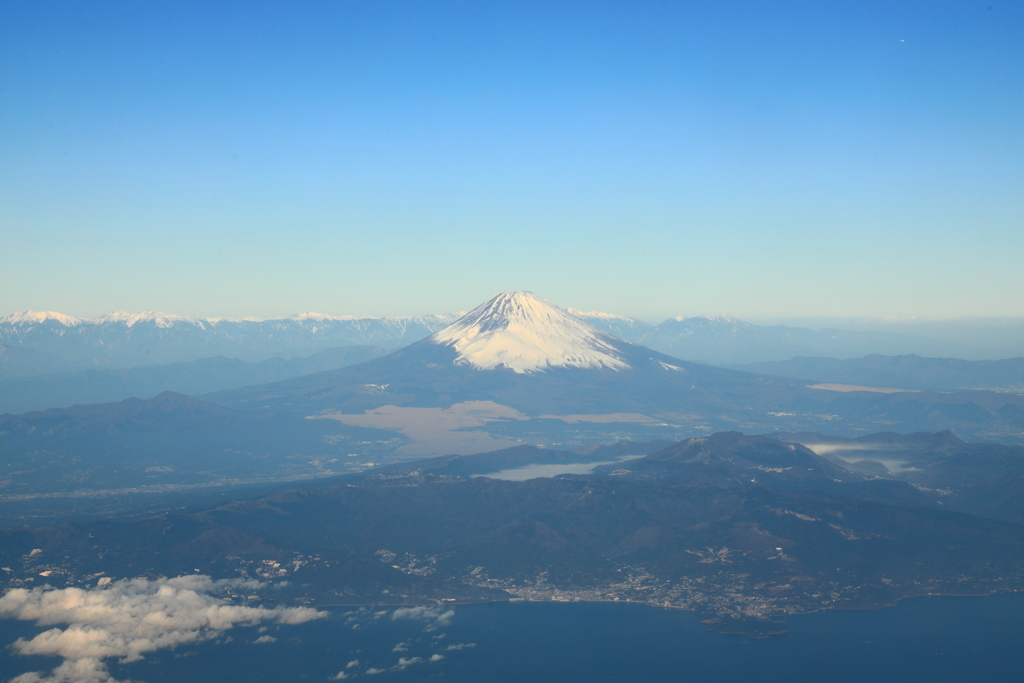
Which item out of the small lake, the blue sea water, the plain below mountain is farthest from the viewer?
the small lake

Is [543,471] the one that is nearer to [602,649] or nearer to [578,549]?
[578,549]

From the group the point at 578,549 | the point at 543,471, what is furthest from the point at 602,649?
the point at 543,471

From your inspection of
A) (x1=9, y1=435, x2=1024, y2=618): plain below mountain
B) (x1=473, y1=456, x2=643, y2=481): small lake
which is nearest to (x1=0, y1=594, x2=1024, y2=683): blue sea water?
(x1=9, y1=435, x2=1024, y2=618): plain below mountain

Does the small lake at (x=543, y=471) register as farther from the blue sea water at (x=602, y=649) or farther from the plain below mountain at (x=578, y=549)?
the blue sea water at (x=602, y=649)

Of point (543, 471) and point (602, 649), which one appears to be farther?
point (543, 471)

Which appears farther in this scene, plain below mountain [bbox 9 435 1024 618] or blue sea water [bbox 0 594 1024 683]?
plain below mountain [bbox 9 435 1024 618]

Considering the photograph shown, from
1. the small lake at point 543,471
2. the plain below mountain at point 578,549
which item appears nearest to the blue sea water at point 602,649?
the plain below mountain at point 578,549


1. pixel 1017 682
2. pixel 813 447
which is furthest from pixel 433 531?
pixel 813 447

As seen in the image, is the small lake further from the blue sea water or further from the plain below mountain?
the blue sea water
